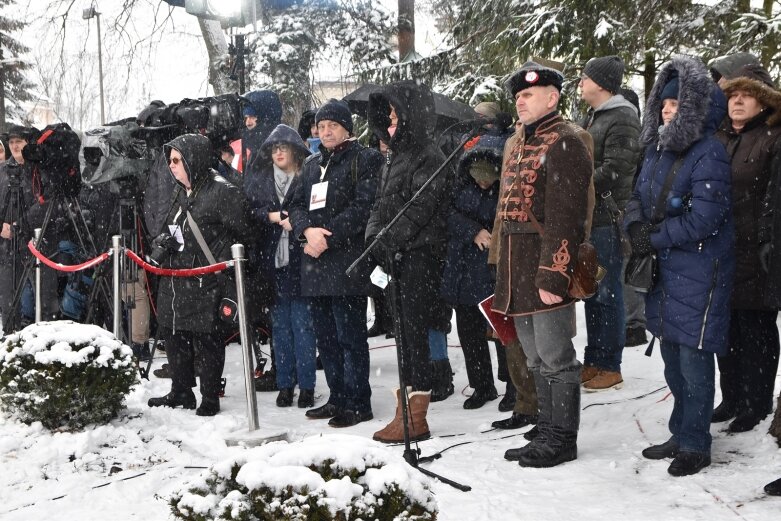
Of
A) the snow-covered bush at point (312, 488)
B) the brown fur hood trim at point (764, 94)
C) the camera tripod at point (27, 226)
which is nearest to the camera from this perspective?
the snow-covered bush at point (312, 488)

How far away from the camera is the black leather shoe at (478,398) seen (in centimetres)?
601

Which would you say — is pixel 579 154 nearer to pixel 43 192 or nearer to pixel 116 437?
pixel 116 437

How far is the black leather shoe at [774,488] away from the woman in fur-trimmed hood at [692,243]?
0.40 m

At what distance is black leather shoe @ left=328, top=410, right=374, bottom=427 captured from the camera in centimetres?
561

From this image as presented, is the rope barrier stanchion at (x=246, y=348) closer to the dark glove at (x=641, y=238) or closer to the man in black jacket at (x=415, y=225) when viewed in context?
the man in black jacket at (x=415, y=225)

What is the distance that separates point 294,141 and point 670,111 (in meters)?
3.10

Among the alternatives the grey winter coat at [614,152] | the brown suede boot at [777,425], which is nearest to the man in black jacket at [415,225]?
the grey winter coat at [614,152]

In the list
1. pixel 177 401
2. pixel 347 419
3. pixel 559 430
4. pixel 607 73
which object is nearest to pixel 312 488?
pixel 559 430

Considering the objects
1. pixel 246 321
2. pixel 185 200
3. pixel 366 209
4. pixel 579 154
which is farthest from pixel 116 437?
pixel 579 154

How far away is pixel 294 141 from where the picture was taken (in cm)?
653

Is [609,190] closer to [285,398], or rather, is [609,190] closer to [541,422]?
[541,422]

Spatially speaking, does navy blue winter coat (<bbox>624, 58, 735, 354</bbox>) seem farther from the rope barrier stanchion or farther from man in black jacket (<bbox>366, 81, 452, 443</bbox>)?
the rope barrier stanchion

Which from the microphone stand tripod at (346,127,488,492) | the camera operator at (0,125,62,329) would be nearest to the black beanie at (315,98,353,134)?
the microphone stand tripod at (346,127,488,492)

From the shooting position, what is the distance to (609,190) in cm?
587
